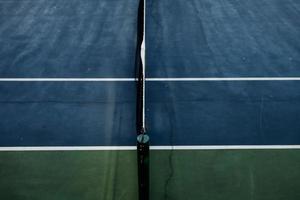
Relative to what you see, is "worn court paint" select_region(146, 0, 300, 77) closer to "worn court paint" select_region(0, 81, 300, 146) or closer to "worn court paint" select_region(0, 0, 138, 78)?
"worn court paint" select_region(0, 81, 300, 146)

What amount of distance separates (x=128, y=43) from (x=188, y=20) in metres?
2.92

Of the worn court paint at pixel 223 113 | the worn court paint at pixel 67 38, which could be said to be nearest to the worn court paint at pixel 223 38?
the worn court paint at pixel 223 113

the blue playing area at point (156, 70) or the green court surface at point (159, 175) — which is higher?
the blue playing area at point (156, 70)

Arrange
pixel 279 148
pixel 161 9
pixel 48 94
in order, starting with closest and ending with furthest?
pixel 279 148 → pixel 48 94 → pixel 161 9

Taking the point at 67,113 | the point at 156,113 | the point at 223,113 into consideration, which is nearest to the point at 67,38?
the point at 67,113

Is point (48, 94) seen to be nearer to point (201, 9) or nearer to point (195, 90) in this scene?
point (195, 90)

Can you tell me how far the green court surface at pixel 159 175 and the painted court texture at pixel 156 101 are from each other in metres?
0.03

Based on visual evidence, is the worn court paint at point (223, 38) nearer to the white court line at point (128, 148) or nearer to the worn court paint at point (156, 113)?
the worn court paint at point (156, 113)

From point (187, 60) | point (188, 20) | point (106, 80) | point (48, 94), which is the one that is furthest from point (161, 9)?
point (48, 94)

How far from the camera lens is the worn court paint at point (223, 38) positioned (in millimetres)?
11602

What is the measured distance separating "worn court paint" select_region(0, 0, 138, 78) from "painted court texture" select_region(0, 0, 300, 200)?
5cm

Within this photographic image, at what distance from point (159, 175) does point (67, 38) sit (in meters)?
7.01

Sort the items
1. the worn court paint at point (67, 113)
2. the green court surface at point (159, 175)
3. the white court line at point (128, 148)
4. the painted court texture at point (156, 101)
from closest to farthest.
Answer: the green court surface at point (159, 175)
the painted court texture at point (156, 101)
the white court line at point (128, 148)
the worn court paint at point (67, 113)

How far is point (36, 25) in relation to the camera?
13914mm
